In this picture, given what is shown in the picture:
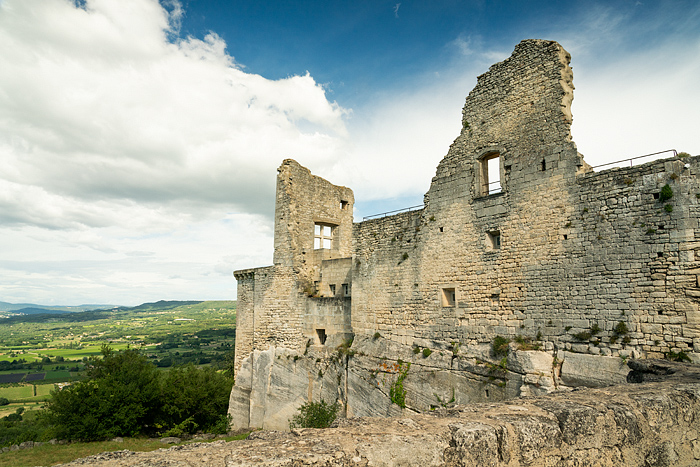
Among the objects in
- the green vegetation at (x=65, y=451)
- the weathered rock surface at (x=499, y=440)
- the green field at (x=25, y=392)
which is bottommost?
the green field at (x=25, y=392)

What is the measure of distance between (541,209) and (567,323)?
2.95m

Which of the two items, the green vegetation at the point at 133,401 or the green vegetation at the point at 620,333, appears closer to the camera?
the green vegetation at the point at 620,333

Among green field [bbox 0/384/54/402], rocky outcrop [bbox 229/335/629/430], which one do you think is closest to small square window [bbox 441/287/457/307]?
rocky outcrop [bbox 229/335/629/430]

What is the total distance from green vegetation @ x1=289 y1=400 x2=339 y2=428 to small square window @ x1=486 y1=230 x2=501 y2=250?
8585 millimetres

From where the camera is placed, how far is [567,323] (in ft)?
32.6

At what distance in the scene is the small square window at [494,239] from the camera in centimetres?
1179

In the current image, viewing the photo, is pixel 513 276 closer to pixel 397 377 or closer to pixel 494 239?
pixel 494 239

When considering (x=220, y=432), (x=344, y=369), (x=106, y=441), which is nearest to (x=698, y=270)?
(x=344, y=369)

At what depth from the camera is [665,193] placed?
872 cm

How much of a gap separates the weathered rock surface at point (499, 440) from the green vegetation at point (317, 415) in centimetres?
1206

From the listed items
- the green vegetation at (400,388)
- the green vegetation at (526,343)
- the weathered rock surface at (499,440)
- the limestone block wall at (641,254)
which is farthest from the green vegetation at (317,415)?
the weathered rock surface at (499,440)

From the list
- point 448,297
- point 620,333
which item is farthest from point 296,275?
point 620,333

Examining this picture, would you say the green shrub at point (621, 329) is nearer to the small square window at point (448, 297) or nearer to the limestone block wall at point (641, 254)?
the limestone block wall at point (641, 254)

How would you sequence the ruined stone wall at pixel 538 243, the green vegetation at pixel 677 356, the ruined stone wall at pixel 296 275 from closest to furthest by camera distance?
the green vegetation at pixel 677 356, the ruined stone wall at pixel 538 243, the ruined stone wall at pixel 296 275
